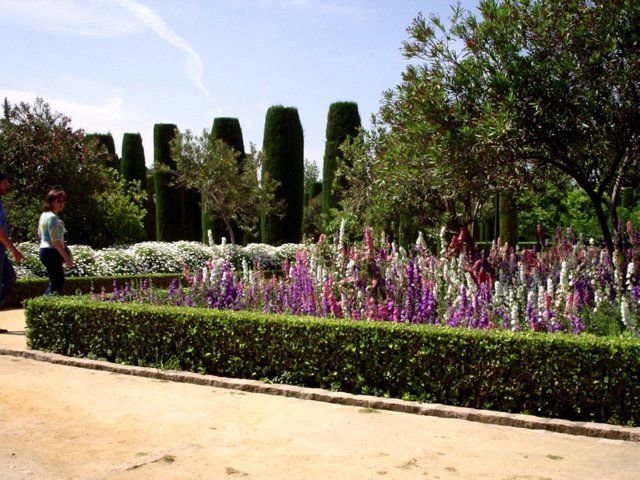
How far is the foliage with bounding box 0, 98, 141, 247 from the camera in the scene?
20000 millimetres

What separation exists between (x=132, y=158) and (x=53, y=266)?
75.8 feet

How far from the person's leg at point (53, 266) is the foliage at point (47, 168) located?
390 inches

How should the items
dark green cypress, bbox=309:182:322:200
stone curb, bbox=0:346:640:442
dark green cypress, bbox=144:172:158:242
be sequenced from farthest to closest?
dark green cypress, bbox=309:182:322:200 → dark green cypress, bbox=144:172:158:242 → stone curb, bbox=0:346:640:442

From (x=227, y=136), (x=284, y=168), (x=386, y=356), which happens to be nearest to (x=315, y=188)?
(x=227, y=136)

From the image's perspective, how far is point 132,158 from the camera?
32.4 meters

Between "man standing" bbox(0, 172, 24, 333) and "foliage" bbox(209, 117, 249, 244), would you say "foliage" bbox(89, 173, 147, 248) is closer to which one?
"foliage" bbox(209, 117, 249, 244)

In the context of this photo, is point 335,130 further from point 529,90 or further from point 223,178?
point 529,90

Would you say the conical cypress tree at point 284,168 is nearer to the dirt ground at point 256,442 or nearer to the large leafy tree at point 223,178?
the large leafy tree at point 223,178

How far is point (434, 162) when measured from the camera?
8.55 meters

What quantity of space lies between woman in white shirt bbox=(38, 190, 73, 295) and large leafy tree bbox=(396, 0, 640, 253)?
188 inches

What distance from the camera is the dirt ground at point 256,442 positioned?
434cm

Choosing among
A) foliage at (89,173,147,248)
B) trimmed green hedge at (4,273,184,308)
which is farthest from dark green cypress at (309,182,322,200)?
trimmed green hedge at (4,273,184,308)

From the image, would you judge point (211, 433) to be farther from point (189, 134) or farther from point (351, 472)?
point (189, 134)

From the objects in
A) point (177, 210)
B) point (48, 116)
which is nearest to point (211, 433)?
point (48, 116)
